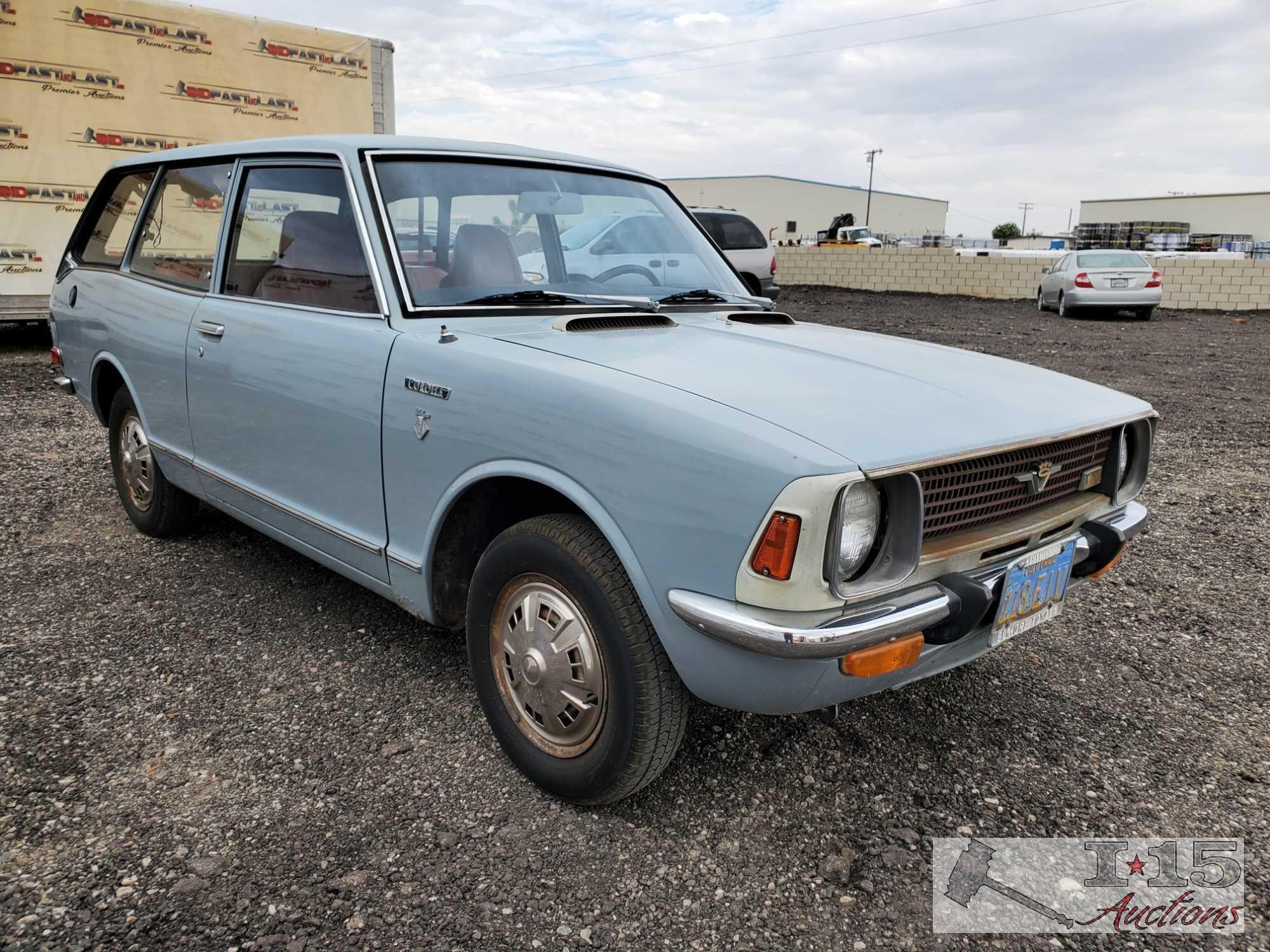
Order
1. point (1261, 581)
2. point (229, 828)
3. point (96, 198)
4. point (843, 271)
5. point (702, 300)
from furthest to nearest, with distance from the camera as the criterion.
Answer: point (843, 271) → point (96, 198) → point (1261, 581) → point (702, 300) → point (229, 828)

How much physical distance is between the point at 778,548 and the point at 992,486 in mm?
716

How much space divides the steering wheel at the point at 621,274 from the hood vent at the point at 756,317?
30 cm

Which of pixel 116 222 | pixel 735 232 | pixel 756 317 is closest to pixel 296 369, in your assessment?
pixel 756 317

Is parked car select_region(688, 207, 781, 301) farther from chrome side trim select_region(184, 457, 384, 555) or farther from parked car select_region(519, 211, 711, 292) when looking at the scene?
chrome side trim select_region(184, 457, 384, 555)

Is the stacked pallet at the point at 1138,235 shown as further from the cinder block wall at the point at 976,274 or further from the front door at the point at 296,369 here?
the front door at the point at 296,369

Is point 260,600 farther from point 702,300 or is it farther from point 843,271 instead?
point 843,271

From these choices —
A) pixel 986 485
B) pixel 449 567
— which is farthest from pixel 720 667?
pixel 449 567

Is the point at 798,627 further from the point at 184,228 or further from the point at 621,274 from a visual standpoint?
the point at 184,228

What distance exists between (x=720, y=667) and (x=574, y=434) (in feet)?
2.04

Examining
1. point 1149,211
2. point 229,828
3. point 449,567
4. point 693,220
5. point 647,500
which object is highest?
point 1149,211

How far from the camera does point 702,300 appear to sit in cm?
322

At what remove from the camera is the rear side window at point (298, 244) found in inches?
110

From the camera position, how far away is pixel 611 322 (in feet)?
8.81

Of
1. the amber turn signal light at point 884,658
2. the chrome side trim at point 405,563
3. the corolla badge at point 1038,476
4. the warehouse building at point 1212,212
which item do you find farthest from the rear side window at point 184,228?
the warehouse building at point 1212,212
